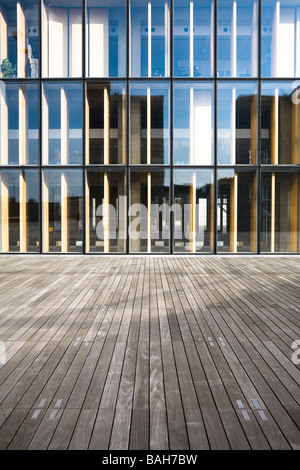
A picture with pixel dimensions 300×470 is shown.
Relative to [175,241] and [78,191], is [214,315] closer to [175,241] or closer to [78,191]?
[175,241]

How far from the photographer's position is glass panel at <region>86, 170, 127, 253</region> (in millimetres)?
9469

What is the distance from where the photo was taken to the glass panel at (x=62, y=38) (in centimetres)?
954

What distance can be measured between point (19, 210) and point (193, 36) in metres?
6.39

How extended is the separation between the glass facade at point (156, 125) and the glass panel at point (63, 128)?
3cm

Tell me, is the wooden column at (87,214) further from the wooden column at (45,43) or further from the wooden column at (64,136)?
the wooden column at (45,43)

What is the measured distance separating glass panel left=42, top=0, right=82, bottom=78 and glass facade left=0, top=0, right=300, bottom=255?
28mm

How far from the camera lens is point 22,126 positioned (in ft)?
31.4

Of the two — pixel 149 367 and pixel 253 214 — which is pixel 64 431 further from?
pixel 253 214

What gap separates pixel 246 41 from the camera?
31.1 feet

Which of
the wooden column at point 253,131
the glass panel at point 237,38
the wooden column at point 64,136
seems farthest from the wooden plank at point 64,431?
the glass panel at point 237,38

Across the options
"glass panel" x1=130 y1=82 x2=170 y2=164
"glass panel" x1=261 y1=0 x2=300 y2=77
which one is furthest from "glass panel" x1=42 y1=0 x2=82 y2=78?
"glass panel" x1=261 y1=0 x2=300 y2=77

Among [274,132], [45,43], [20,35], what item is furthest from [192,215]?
[20,35]

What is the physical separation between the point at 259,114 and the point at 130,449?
916cm

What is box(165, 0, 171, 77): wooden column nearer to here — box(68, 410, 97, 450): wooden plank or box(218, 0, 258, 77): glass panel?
box(218, 0, 258, 77): glass panel
